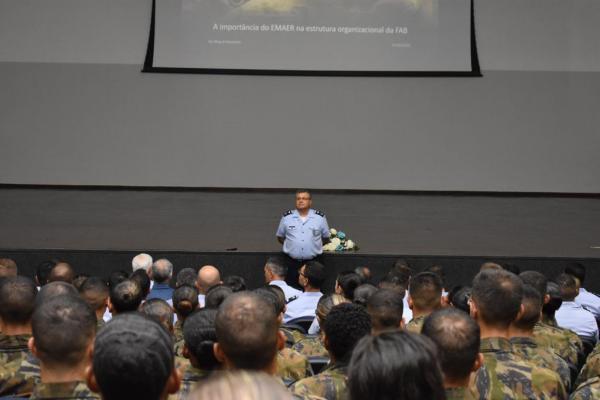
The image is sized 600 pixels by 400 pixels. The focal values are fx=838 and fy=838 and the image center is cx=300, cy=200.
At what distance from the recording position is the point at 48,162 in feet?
37.5

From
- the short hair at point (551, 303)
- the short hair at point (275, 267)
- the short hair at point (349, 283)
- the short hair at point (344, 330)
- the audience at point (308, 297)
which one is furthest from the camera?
the short hair at point (275, 267)

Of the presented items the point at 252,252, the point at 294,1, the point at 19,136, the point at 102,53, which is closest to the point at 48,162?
the point at 19,136

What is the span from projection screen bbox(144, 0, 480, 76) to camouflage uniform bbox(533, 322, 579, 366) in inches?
317

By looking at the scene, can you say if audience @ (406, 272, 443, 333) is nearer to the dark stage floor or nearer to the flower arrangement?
the dark stage floor

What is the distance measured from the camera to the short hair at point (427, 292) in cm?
359

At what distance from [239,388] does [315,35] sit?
33.4 ft

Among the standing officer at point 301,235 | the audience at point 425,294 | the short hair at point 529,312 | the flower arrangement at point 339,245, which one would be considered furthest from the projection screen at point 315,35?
the short hair at point 529,312

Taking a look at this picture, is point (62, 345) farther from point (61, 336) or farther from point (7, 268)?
point (7, 268)

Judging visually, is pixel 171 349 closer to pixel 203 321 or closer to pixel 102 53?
pixel 203 321

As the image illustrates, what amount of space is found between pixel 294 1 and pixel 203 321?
9.14 m

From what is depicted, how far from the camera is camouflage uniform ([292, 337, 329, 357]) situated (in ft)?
10.7

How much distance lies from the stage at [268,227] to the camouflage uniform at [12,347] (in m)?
4.30

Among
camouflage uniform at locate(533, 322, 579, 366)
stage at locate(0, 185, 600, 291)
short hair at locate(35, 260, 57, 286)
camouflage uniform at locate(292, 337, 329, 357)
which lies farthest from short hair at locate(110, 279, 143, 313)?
stage at locate(0, 185, 600, 291)

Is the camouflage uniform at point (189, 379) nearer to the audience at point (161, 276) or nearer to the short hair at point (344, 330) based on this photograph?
the short hair at point (344, 330)
